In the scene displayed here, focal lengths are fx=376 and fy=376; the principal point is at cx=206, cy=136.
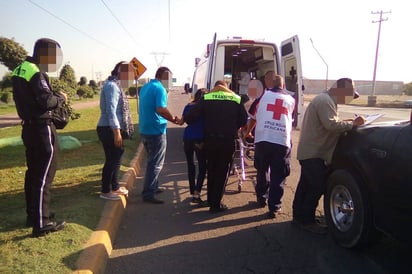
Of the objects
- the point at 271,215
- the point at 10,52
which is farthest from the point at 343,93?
the point at 10,52

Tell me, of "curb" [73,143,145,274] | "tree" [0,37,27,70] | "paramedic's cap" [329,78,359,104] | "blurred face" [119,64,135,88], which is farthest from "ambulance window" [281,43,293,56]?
"tree" [0,37,27,70]

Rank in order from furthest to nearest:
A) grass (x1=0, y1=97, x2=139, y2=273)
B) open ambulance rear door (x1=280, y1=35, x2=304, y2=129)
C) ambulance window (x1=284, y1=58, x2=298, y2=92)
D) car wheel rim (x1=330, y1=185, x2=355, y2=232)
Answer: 1. ambulance window (x1=284, y1=58, x2=298, y2=92)
2. open ambulance rear door (x1=280, y1=35, x2=304, y2=129)
3. car wheel rim (x1=330, y1=185, x2=355, y2=232)
4. grass (x1=0, y1=97, x2=139, y2=273)

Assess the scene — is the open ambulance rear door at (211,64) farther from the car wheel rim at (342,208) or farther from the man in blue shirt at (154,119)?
the car wheel rim at (342,208)

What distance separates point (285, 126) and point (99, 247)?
107 inches

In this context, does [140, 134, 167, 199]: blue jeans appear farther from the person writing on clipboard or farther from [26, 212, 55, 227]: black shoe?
the person writing on clipboard

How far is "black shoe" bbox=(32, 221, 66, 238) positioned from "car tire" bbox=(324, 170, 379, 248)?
302cm

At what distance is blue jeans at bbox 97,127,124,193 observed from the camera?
517cm

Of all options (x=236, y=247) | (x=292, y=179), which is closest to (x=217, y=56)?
(x=292, y=179)

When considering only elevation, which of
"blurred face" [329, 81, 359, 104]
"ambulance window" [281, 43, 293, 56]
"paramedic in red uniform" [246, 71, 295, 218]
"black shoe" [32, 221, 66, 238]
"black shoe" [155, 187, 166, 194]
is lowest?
"black shoe" [155, 187, 166, 194]

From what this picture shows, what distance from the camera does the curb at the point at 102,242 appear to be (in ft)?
11.4

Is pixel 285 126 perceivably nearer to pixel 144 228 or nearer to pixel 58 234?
pixel 144 228

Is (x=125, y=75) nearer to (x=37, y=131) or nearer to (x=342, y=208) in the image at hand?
(x=37, y=131)

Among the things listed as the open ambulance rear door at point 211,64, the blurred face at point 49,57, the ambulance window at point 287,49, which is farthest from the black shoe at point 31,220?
the ambulance window at point 287,49

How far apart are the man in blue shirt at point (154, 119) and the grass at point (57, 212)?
86 cm
